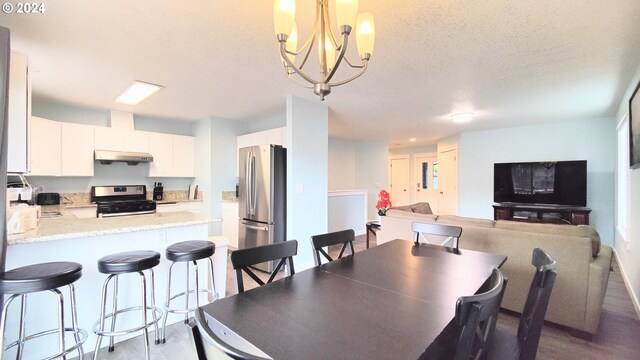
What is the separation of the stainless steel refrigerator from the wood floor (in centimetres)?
153

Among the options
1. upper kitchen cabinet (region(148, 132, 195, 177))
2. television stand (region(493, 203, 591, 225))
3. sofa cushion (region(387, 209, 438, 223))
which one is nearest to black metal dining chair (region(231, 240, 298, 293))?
sofa cushion (region(387, 209, 438, 223))

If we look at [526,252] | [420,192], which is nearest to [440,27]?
[526,252]

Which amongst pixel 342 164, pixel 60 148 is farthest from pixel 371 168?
pixel 60 148

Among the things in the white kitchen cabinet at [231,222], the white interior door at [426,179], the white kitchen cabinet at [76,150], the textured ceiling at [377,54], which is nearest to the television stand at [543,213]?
the textured ceiling at [377,54]

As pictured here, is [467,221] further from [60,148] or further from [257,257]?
[60,148]

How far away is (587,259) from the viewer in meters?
2.23

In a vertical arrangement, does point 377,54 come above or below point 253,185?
above

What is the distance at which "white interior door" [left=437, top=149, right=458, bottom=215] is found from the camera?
679 centimetres

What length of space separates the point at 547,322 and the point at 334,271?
2205 mm

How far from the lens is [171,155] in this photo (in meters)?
4.99

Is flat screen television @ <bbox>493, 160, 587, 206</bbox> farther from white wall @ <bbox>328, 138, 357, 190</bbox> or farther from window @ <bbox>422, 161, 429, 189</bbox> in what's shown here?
white wall @ <bbox>328, 138, 357, 190</bbox>

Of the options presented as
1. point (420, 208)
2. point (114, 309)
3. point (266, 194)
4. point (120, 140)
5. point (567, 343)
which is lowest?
point (567, 343)

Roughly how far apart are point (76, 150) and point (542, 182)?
785cm

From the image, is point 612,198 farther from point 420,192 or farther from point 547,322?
point 420,192
